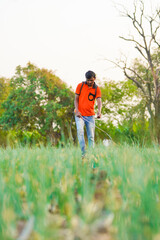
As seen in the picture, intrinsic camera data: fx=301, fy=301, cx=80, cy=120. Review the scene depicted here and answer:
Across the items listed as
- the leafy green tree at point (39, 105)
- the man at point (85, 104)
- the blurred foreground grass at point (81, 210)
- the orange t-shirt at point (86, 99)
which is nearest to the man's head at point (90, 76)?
the man at point (85, 104)

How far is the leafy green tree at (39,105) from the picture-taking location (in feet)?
84.1

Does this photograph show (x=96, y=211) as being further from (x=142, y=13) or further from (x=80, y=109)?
(x=142, y=13)

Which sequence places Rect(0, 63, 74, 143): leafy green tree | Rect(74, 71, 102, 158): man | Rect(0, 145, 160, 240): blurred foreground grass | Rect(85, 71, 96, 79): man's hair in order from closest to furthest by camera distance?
Rect(0, 145, 160, 240): blurred foreground grass < Rect(85, 71, 96, 79): man's hair < Rect(74, 71, 102, 158): man < Rect(0, 63, 74, 143): leafy green tree

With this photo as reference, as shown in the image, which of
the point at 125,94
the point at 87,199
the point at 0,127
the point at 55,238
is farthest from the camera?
the point at 125,94

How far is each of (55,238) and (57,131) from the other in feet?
80.7

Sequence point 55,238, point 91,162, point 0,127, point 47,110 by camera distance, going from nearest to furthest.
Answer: point 55,238
point 91,162
point 47,110
point 0,127

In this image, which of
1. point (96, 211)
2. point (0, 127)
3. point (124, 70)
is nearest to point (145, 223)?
point (96, 211)

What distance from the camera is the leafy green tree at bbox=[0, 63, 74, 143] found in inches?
1009

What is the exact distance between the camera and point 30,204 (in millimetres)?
1688

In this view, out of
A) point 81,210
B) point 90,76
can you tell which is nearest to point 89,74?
point 90,76

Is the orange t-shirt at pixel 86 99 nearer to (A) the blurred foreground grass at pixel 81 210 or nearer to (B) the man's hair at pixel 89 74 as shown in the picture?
(B) the man's hair at pixel 89 74

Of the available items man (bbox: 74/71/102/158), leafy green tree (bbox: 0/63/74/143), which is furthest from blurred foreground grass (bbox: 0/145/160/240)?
leafy green tree (bbox: 0/63/74/143)

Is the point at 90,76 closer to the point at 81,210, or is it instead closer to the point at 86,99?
the point at 86,99

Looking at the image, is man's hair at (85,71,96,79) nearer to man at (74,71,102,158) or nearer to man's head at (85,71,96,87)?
man's head at (85,71,96,87)
